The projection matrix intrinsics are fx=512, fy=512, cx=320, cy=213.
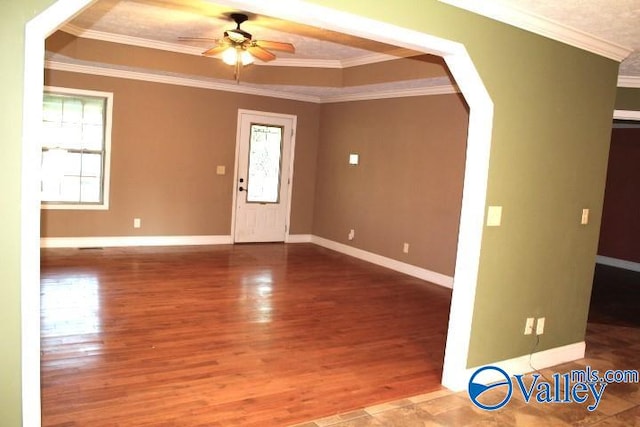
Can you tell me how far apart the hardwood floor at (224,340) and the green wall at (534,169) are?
753mm

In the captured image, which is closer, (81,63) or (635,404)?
(635,404)

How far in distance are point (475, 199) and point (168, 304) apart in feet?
9.72

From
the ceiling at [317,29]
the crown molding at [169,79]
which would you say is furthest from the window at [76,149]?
the ceiling at [317,29]

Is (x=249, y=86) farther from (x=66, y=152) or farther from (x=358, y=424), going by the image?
(x=358, y=424)

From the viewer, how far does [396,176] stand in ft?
23.0

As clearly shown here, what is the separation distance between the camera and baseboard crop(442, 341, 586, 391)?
135 inches

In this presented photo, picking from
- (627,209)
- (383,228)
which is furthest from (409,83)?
(627,209)

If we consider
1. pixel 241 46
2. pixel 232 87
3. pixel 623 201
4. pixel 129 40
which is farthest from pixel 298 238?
pixel 623 201

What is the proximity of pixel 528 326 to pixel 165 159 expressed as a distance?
5412 millimetres

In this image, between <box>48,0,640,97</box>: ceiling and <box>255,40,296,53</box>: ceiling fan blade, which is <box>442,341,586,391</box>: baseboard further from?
<box>255,40,296,53</box>: ceiling fan blade

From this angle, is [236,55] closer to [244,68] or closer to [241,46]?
[241,46]

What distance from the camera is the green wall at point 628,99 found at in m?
4.55

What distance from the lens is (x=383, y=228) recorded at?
7.21 metres

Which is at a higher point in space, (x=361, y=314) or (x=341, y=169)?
(x=341, y=169)
